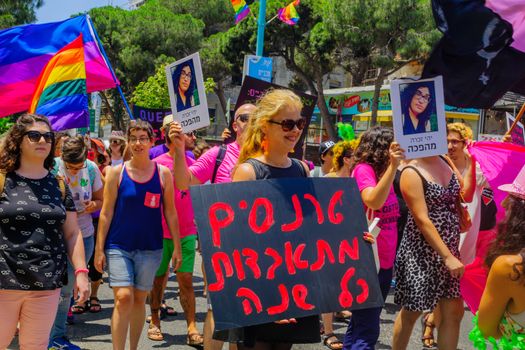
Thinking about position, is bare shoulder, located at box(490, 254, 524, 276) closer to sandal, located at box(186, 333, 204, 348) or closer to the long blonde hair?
the long blonde hair

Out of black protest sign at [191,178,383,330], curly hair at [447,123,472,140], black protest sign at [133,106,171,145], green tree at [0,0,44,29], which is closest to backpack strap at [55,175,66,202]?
black protest sign at [191,178,383,330]

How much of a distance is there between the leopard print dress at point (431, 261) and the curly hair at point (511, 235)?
1.52m

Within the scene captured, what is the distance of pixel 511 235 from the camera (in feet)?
7.88

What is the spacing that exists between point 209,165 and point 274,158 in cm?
122

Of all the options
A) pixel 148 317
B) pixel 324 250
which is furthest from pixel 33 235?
pixel 148 317

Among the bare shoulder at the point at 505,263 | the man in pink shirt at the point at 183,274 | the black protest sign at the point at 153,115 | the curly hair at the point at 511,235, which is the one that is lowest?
the man in pink shirt at the point at 183,274

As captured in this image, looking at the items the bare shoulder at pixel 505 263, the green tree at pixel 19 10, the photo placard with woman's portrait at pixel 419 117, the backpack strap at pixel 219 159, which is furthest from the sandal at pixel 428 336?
the green tree at pixel 19 10

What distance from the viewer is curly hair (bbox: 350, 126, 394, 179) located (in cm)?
442

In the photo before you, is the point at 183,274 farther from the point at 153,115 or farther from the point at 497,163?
the point at 153,115

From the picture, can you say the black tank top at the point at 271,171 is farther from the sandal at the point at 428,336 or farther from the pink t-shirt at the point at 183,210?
the sandal at the point at 428,336

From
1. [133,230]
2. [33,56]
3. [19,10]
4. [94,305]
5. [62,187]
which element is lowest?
[94,305]

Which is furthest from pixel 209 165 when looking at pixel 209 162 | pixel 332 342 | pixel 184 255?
pixel 332 342

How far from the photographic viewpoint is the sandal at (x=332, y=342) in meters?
5.27

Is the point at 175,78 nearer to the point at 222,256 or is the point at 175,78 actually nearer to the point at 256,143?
the point at 256,143
